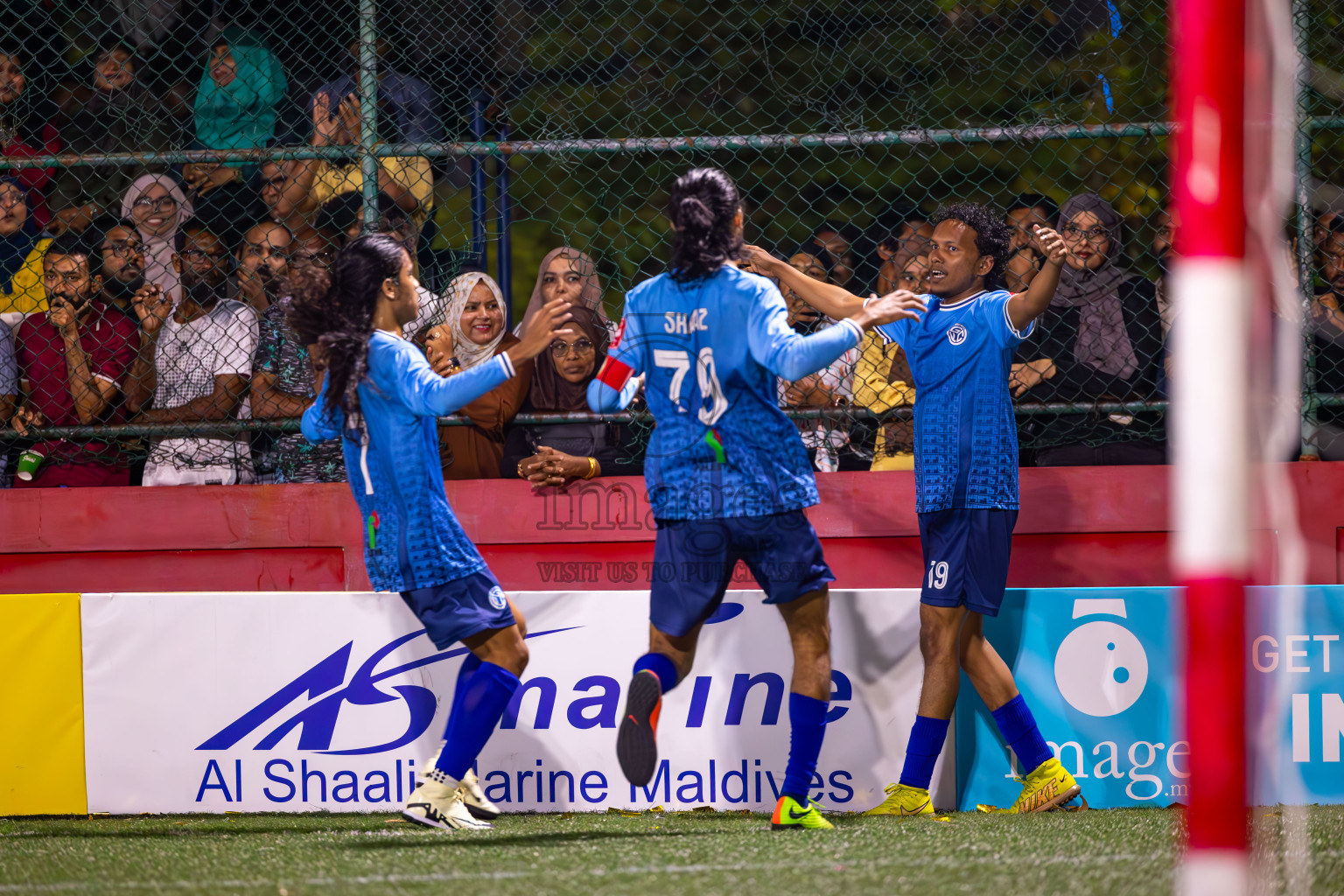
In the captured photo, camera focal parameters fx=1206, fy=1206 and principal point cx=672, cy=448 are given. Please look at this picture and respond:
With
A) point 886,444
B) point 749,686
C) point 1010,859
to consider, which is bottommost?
point 1010,859

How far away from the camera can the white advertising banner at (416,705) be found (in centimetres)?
429

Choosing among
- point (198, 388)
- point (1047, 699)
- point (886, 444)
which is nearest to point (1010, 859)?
point (1047, 699)

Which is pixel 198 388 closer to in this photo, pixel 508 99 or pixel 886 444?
pixel 508 99

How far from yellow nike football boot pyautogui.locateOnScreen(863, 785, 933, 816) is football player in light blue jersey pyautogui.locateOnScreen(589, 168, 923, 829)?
48 centimetres

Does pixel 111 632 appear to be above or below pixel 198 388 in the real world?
below

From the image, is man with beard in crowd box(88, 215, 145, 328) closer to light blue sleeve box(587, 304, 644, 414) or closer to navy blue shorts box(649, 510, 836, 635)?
light blue sleeve box(587, 304, 644, 414)

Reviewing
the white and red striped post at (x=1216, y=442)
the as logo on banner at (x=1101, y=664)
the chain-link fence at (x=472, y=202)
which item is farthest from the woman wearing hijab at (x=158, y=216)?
the white and red striped post at (x=1216, y=442)

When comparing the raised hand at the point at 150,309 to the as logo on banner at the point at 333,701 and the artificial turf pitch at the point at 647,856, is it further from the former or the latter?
the artificial turf pitch at the point at 647,856

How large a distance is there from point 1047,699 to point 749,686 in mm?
1049

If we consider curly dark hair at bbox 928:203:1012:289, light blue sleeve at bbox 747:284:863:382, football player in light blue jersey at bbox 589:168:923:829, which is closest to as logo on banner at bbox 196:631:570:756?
football player in light blue jersey at bbox 589:168:923:829

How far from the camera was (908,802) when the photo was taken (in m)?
4.06

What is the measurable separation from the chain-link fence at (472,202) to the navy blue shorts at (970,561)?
1162 mm

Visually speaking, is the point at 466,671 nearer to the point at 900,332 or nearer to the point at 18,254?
the point at 900,332

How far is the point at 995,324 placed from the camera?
4.17 metres
